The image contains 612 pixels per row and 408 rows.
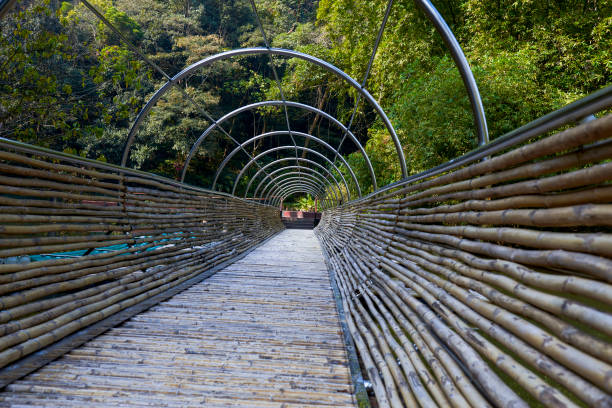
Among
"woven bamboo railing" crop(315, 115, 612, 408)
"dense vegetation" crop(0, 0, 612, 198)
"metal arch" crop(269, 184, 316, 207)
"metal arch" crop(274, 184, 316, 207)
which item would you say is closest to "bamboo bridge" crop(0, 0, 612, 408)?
"woven bamboo railing" crop(315, 115, 612, 408)

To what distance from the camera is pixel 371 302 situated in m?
2.68

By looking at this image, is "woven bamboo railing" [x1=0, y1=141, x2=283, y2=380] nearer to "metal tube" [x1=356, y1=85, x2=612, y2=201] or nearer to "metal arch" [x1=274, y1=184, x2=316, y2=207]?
"metal tube" [x1=356, y1=85, x2=612, y2=201]

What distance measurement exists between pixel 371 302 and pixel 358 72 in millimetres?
12348

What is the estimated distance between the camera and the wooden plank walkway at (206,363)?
160 cm

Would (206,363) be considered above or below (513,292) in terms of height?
below

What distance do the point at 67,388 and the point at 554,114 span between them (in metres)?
2.31

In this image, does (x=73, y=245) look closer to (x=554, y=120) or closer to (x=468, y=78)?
(x=554, y=120)

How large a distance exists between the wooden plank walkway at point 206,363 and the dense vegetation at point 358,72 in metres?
2.96

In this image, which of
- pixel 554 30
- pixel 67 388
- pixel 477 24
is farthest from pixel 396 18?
pixel 67 388

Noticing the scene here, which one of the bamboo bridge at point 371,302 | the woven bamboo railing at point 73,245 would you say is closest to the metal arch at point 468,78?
the bamboo bridge at point 371,302

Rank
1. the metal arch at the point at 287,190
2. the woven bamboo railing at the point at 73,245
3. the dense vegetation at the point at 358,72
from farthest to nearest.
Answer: the metal arch at the point at 287,190
the dense vegetation at the point at 358,72
the woven bamboo railing at the point at 73,245

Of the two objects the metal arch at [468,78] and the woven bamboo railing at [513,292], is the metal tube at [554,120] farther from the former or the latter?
the metal arch at [468,78]

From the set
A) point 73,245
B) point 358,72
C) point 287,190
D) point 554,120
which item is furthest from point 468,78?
point 287,190

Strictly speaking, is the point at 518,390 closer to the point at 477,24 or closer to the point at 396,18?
the point at 477,24
